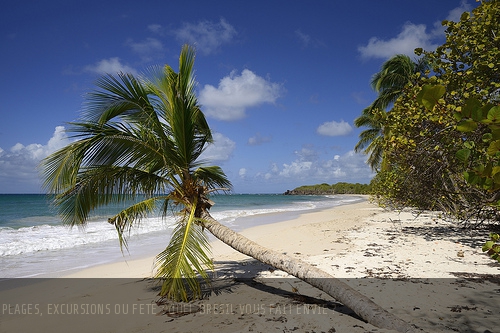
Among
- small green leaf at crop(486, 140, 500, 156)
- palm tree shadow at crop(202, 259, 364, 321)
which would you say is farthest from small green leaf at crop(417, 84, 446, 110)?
palm tree shadow at crop(202, 259, 364, 321)

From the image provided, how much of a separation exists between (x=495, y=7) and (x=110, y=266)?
31.2ft

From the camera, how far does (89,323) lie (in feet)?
14.3

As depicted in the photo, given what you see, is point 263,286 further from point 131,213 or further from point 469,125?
point 469,125

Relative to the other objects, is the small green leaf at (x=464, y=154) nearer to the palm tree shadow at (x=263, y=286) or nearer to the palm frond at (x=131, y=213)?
the palm tree shadow at (x=263, y=286)

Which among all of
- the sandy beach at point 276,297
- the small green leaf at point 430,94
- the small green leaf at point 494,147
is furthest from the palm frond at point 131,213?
the small green leaf at point 494,147

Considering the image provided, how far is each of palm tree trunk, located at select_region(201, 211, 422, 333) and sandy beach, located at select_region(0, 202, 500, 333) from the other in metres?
0.16

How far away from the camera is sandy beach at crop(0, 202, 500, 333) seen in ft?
12.8

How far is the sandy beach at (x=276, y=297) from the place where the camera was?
3.90 meters

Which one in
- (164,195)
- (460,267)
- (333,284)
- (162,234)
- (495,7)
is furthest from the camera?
(162,234)

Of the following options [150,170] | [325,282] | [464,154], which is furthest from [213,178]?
[464,154]

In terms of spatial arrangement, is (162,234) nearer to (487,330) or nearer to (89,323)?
(89,323)

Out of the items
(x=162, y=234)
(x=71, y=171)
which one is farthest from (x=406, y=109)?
(x=162, y=234)

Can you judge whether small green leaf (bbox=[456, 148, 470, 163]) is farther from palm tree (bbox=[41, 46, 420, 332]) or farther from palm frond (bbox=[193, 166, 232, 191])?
palm frond (bbox=[193, 166, 232, 191])

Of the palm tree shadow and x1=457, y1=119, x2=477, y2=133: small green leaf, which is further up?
x1=457, y1=119, x2=477, y2=133: small green leaf
